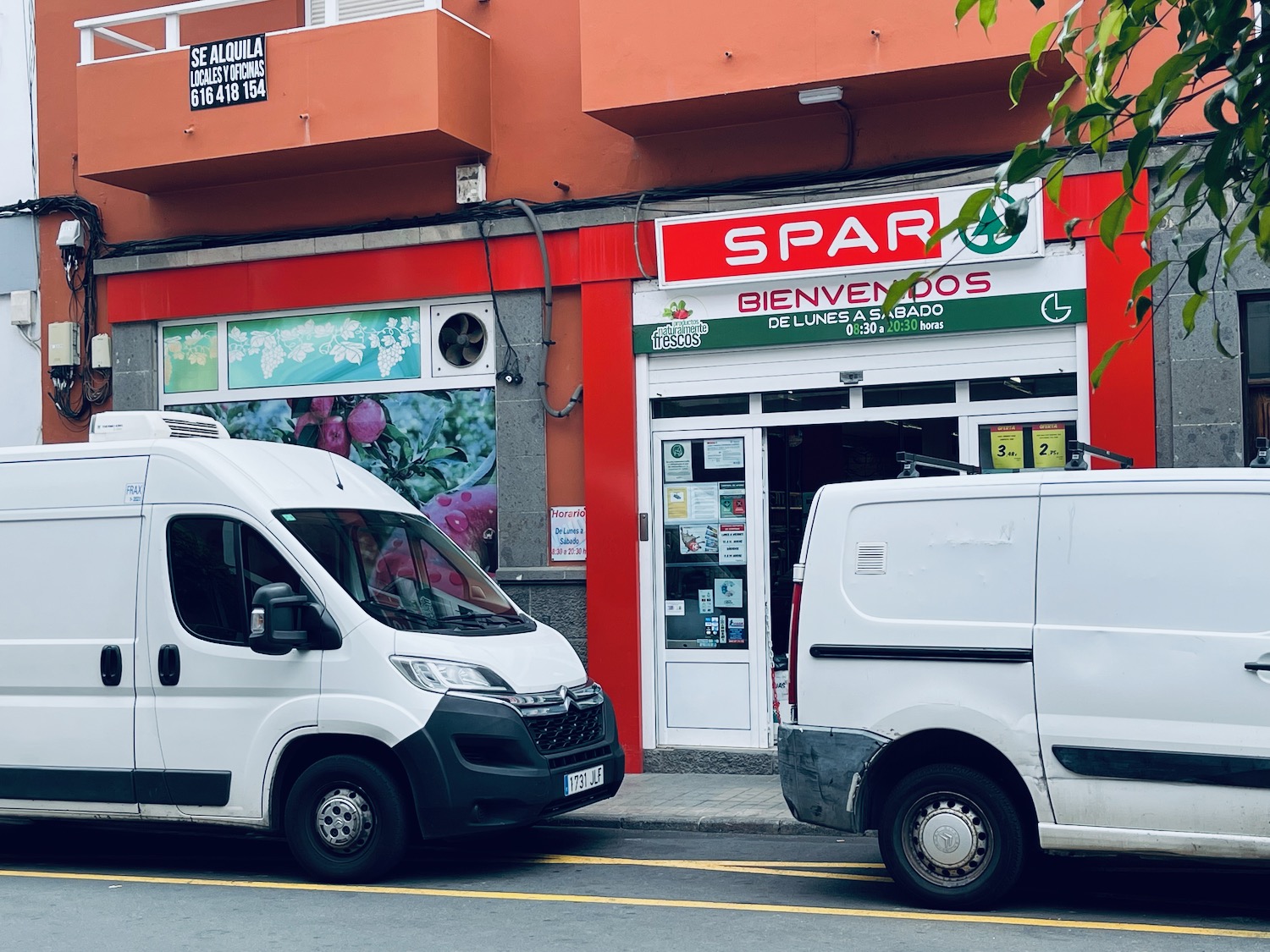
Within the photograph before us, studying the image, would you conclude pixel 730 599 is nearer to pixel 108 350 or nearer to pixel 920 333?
pixel 920 333

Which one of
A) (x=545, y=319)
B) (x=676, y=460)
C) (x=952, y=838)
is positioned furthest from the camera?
(x=545, y=319)

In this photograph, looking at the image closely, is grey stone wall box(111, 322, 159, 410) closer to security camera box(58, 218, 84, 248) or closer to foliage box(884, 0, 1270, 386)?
security camera box(58, 218, 84, 248)

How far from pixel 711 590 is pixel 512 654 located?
12.6ft

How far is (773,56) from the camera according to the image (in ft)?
35.3

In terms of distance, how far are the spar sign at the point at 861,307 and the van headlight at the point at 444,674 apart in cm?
445

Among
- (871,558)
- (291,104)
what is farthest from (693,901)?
(291,104)

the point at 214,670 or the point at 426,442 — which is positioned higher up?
the point at 426,442

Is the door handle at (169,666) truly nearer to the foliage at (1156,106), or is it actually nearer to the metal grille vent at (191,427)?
the metal grille vent at (191,427)

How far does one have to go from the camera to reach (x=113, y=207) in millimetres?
13867

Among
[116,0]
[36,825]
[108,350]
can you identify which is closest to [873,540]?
[36,825]

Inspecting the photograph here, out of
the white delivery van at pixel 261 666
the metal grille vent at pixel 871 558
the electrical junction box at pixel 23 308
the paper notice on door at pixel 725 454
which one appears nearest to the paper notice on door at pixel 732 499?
the paper notice on door at pixel 725 454

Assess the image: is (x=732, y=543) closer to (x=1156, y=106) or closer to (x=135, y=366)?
(x=135, y=366)

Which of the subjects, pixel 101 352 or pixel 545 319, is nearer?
pixel 545 319

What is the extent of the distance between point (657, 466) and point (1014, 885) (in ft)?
18.0
